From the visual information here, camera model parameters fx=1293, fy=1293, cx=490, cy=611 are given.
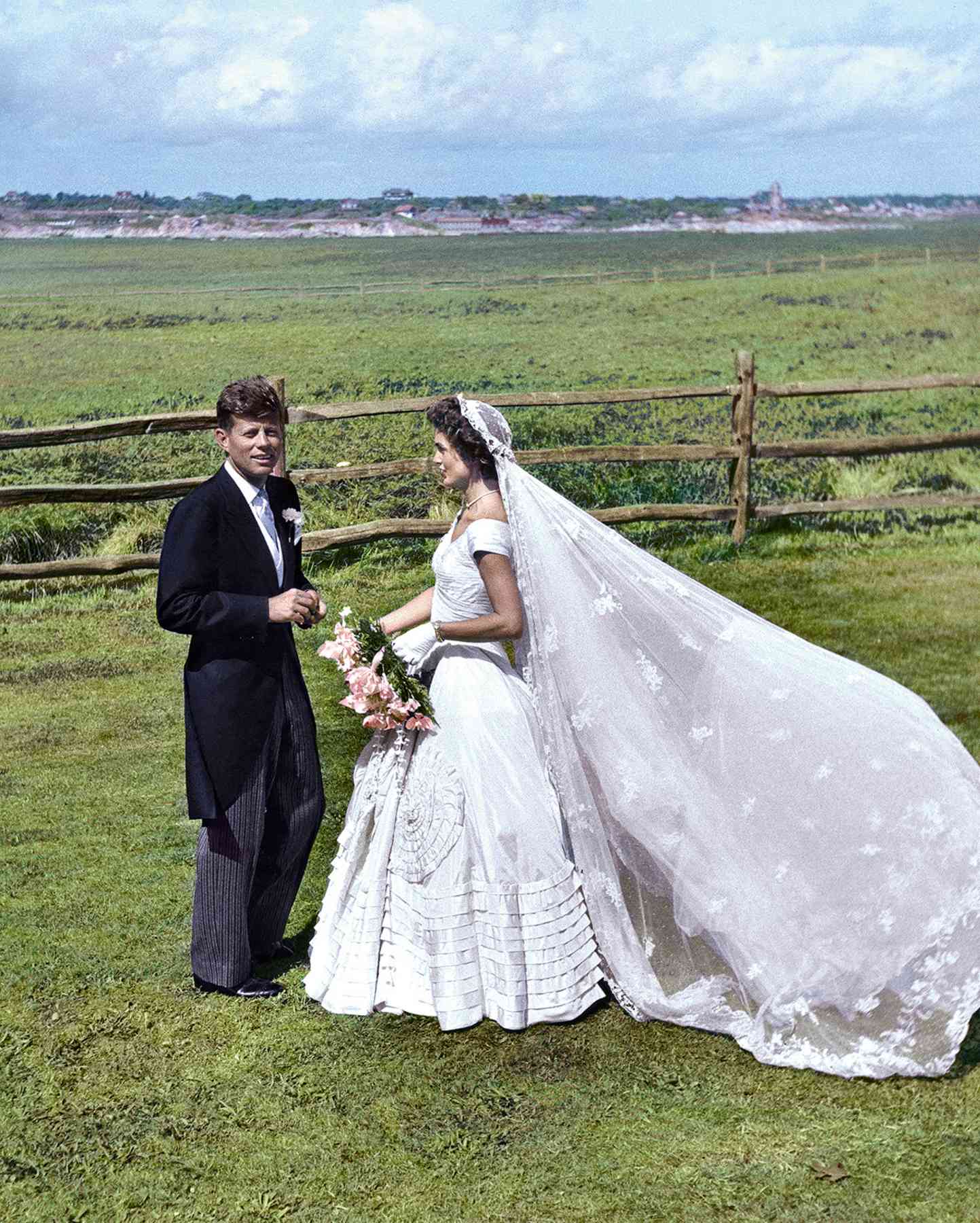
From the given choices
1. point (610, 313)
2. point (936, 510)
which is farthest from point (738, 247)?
point (936, 510)

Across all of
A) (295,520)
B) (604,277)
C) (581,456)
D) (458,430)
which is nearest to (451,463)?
(458,430)

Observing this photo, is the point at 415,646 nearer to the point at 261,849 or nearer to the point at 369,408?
the point at 261,849

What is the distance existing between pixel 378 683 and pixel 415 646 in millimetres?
232

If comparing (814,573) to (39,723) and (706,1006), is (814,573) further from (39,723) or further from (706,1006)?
(706,1006)

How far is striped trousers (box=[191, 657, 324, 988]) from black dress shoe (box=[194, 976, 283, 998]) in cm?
2

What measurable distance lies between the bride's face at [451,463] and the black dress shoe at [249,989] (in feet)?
5.76

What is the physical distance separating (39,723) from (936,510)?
8910mm

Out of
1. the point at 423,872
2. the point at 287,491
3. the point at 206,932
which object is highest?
the point at 287,491

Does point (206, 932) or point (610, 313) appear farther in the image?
point (610, 313)

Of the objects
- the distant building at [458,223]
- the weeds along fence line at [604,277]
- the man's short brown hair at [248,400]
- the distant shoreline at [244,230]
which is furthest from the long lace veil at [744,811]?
the distant building at [458,223]

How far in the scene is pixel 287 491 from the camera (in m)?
4.20

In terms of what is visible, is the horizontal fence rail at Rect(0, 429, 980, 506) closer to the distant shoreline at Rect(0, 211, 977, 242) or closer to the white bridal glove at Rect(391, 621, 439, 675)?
the white bridal glove at Rect(391, 621, 439, 675)

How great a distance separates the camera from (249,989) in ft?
14.0

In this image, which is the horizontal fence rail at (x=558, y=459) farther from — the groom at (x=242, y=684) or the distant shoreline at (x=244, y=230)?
the distant shoreline at (x=244, y=230)
